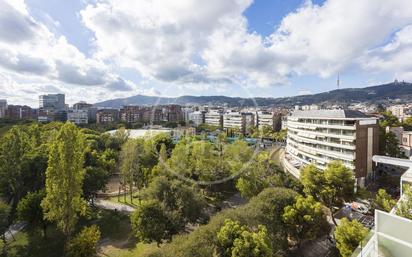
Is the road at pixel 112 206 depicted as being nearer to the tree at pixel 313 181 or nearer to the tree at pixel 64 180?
the tree at pixel 64 180

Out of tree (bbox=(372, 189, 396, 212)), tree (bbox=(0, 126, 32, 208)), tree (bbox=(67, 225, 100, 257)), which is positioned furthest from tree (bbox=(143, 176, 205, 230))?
tree (bbox=(0, 126, 32, 208))

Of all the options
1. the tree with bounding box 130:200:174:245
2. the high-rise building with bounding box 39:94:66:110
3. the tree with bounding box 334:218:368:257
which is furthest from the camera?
the high-rise building with bounding box 39:94:66:110

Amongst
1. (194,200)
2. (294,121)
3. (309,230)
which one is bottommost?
(309,230)

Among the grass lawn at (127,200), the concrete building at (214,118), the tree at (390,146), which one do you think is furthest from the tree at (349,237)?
the concrete building at (214,118)

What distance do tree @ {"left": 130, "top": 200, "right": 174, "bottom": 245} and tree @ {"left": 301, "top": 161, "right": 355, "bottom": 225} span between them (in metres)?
12.1

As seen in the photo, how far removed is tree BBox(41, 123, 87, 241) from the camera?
14.2m

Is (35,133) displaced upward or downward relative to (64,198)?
upward

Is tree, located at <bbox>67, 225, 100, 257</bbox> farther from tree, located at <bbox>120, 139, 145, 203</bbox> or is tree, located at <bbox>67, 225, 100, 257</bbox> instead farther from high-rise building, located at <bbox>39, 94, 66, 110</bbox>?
high-rise building, located at <bbox>39, 94, 66, 110</bbox>

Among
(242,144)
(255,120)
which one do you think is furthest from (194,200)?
(255,120)

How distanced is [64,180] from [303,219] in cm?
1505

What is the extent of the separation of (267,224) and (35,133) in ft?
103

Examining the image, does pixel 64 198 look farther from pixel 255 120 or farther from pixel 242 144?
pixel 255 120

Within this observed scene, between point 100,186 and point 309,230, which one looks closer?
point 309,230

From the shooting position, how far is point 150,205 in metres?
15.3
